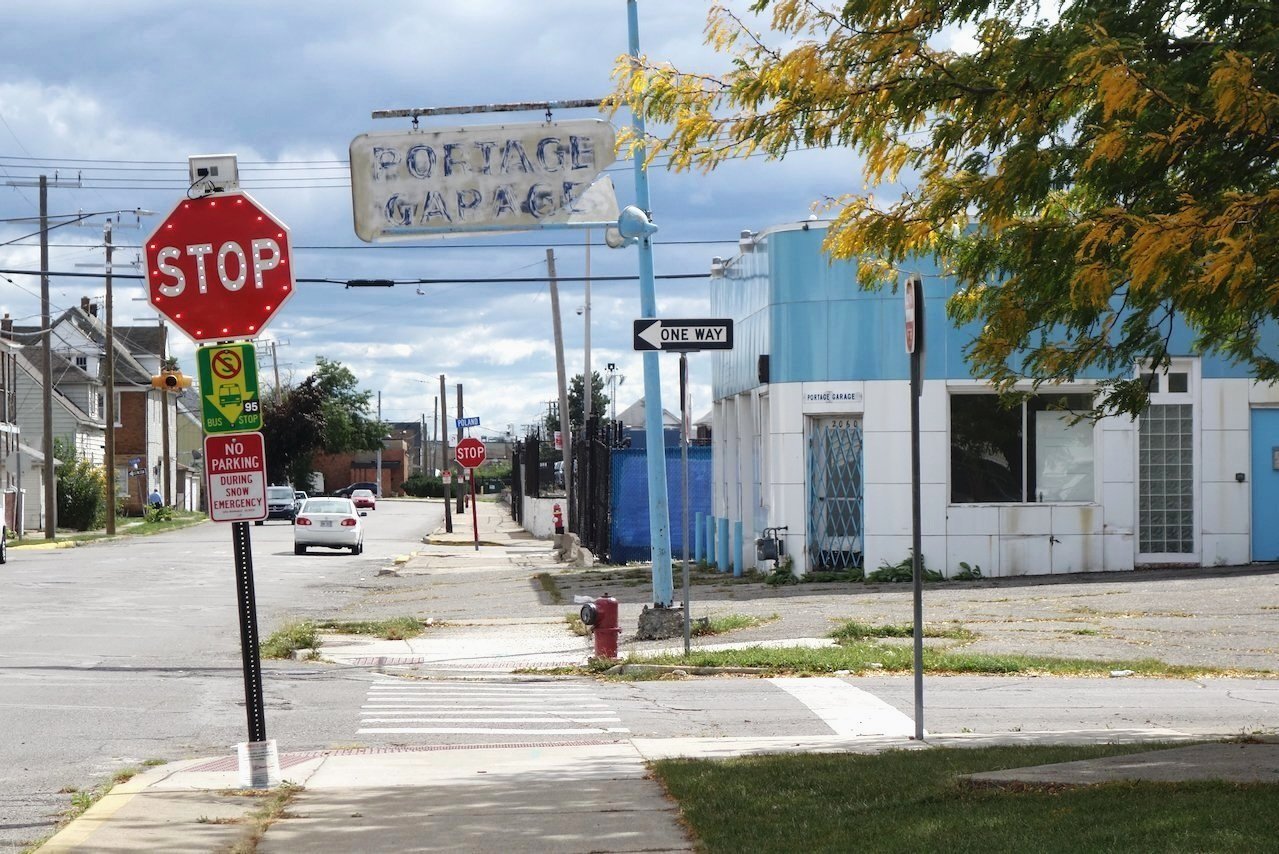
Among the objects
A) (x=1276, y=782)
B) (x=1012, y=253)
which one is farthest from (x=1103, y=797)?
(x=1012, y=253)

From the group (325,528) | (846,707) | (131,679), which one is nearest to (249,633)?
(846,707)

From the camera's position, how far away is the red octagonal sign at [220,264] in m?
8.51

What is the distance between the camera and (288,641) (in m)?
17.4

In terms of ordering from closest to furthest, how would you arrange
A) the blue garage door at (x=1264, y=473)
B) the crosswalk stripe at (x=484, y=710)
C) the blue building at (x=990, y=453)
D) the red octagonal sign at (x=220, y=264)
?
the red octagonal sign at (x=220, y=264) → the crosswalk stripe at (x=484, y=710) → the blue building at (x=990, y=453) → the blue garage door at (x=1264, y=473)

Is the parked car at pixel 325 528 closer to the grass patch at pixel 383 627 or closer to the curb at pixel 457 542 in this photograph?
the curb at pixel 457 542

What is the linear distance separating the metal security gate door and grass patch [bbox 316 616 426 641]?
719 cm

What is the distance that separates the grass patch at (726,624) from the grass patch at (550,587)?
5.41m

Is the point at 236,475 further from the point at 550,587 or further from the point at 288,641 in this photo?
the point at 550,587

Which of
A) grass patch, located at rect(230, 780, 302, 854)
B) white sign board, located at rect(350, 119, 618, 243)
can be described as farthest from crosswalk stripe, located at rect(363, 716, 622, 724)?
white sign board, located at rect(350, 119, 618, 243)

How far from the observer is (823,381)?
24.4 meters

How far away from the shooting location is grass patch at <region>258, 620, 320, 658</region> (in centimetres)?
1672

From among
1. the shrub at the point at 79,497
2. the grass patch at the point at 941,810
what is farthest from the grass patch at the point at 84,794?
the shrub at the point at 79,497

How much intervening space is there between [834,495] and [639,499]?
905 centimetres

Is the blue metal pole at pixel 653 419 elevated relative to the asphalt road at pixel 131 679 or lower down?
elevated
